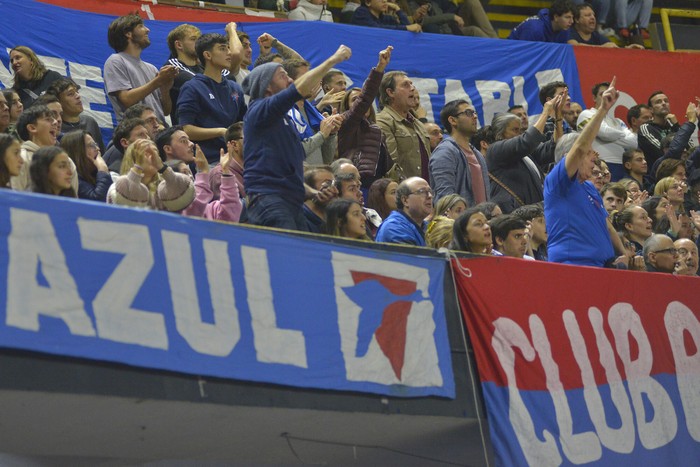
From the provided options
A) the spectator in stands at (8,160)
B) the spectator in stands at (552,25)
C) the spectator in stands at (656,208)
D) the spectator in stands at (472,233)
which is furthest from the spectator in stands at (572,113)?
the spectator in stands at (8,160)

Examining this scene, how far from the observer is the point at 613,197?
33.6 ft

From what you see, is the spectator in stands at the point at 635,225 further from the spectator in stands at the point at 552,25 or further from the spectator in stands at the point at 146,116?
the spectator in stands at the point at 552,25

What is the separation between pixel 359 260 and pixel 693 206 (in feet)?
21.3

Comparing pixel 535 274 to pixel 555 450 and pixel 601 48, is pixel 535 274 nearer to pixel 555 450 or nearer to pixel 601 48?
pixel 555 450

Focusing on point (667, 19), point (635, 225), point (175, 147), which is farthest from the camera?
point (667, 19)

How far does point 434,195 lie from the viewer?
29.6ft

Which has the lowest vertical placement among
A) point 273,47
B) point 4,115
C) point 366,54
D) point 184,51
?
point 4,115

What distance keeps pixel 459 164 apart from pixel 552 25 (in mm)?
5450

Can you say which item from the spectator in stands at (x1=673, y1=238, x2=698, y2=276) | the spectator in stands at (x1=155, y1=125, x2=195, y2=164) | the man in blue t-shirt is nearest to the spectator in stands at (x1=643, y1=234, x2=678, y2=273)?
the spectator in stands at (x1=673, y1=238, x2=698, y2=276)

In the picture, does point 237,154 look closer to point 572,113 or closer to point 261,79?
point 261,79

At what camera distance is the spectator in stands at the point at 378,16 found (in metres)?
12.9

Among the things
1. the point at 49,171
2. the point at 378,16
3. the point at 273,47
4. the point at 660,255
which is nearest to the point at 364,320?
the point at 49,171

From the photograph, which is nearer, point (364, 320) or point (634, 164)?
point (364, 320)

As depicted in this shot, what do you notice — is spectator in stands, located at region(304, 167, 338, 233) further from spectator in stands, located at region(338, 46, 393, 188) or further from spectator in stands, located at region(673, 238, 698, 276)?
spectator in stands, located at region(673, 238, 698, 276)
